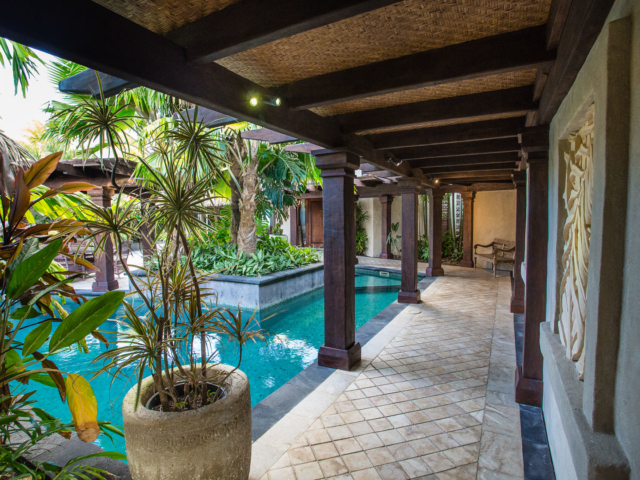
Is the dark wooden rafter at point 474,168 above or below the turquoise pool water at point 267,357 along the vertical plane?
above

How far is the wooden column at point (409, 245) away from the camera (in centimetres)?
602

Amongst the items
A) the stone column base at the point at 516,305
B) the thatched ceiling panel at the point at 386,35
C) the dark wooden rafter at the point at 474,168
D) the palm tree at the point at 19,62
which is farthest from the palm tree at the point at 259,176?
the palm tree at the point at 19,62

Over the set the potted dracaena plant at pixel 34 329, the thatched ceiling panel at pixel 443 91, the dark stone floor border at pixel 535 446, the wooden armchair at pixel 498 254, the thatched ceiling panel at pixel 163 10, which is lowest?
the dark stone floor border at pixel 535 446

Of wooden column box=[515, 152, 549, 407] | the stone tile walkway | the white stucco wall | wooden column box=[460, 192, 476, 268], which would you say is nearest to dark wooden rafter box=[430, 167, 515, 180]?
wooden column box=[460, 192, 476, 268]

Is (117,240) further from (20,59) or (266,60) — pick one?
(266,60)

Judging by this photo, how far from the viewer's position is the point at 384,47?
1972mm

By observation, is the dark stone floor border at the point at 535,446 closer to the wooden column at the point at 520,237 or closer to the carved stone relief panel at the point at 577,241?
the carved stone relief panel at the point at 577,241

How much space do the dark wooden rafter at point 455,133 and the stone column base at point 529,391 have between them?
7.16 ft

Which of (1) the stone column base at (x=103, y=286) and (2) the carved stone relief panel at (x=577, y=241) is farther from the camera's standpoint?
(1) the stone column base at (x=103, y=286)

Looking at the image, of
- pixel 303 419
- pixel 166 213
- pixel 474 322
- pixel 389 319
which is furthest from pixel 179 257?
pixel 474 322

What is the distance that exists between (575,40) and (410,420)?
247 cm

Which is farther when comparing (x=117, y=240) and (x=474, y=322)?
(x=474, y=322)

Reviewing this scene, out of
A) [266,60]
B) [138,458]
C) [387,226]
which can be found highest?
[266,60]

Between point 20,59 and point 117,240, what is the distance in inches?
42.1
